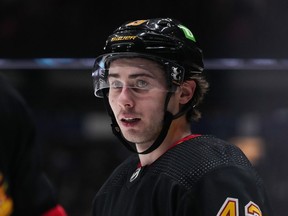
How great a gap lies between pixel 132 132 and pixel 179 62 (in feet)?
0.62

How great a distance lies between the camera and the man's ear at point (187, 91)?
153 cm

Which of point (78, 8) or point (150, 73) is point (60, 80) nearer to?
Result: point (78, 8)

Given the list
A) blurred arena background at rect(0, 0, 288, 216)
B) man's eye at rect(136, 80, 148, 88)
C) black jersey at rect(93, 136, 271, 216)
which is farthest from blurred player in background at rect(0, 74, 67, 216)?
blurred arena background at rect(0, 0, 288, 216)

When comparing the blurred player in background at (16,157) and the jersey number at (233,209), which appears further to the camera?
the jersey number at (233,209)

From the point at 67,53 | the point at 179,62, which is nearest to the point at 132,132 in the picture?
the point at 179,62

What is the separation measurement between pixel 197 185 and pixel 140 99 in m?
0.25

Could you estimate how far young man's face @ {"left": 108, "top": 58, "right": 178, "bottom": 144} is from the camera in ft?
4.77

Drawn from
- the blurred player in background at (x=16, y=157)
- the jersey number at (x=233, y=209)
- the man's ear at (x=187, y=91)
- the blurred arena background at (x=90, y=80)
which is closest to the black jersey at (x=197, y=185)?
the jersey number at (x=233, y=209)

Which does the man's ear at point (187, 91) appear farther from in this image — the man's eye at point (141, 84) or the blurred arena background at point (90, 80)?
the blurred arena background at point (90, 80)

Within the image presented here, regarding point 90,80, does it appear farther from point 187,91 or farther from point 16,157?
point 16,157

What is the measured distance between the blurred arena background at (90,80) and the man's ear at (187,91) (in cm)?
83

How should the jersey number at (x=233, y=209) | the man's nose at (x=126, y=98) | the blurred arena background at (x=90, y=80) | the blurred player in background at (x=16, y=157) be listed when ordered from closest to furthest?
the blurred player in background at (x=16, y=157)
the jersey number at (x=233, y=209)
the man's nose at (x=126, y=98)
the blurred arena background at (x=90, y=80)

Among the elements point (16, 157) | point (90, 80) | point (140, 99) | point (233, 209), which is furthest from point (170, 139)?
point (90, 80)

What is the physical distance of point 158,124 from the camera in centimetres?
147
